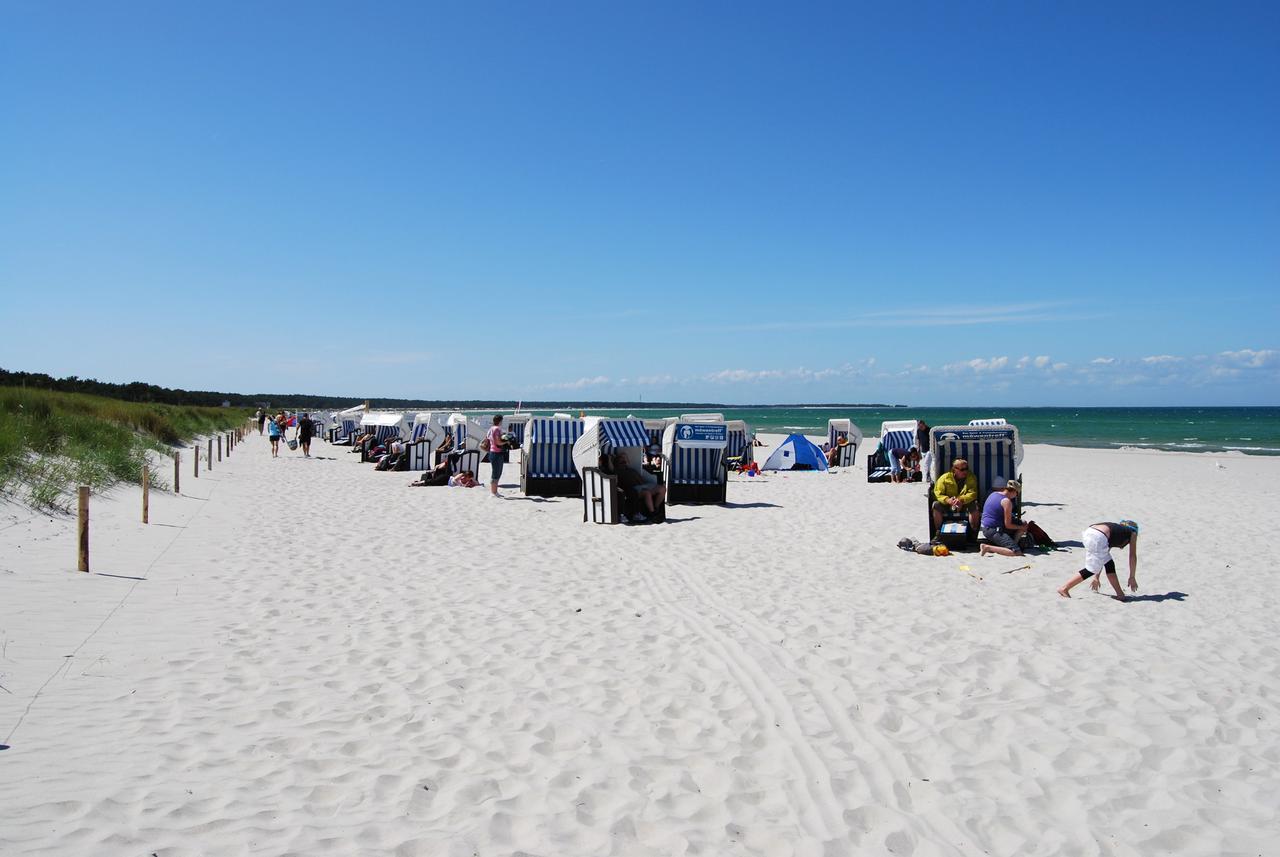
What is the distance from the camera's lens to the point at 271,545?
9.08 m

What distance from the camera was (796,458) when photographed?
21656 millimetres

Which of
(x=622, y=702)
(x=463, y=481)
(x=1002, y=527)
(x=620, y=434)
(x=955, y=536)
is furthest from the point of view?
(x=463, y=481)

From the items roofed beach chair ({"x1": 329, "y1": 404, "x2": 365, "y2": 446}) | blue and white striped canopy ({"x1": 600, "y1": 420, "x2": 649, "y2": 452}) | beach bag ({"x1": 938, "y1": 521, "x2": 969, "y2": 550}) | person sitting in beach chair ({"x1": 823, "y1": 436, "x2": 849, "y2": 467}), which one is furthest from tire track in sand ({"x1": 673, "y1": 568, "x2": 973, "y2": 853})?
roofed beach chair ({"x1": 329, "y1": 404, "x2": 365, "y2": 446})

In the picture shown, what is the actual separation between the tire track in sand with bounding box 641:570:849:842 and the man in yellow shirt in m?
3.89

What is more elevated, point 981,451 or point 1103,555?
point 981,451

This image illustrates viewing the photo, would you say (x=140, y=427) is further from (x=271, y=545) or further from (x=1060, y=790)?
(x=1060, y=790)

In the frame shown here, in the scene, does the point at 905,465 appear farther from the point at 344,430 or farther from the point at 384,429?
the point at 344,430

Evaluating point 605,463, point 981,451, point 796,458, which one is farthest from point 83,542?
point 796,458

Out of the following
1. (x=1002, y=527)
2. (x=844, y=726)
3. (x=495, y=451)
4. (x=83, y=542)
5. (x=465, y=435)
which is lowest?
(x=844, y=726)

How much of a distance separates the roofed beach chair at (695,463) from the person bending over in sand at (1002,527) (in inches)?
192

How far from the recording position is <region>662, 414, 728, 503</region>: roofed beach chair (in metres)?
13.1

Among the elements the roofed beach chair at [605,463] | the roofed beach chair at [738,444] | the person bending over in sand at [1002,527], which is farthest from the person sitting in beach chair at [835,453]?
the person bending over in sand at [1002,527]

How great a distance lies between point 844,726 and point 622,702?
3.80ft

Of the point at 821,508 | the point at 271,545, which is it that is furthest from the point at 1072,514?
the point at 271,545
